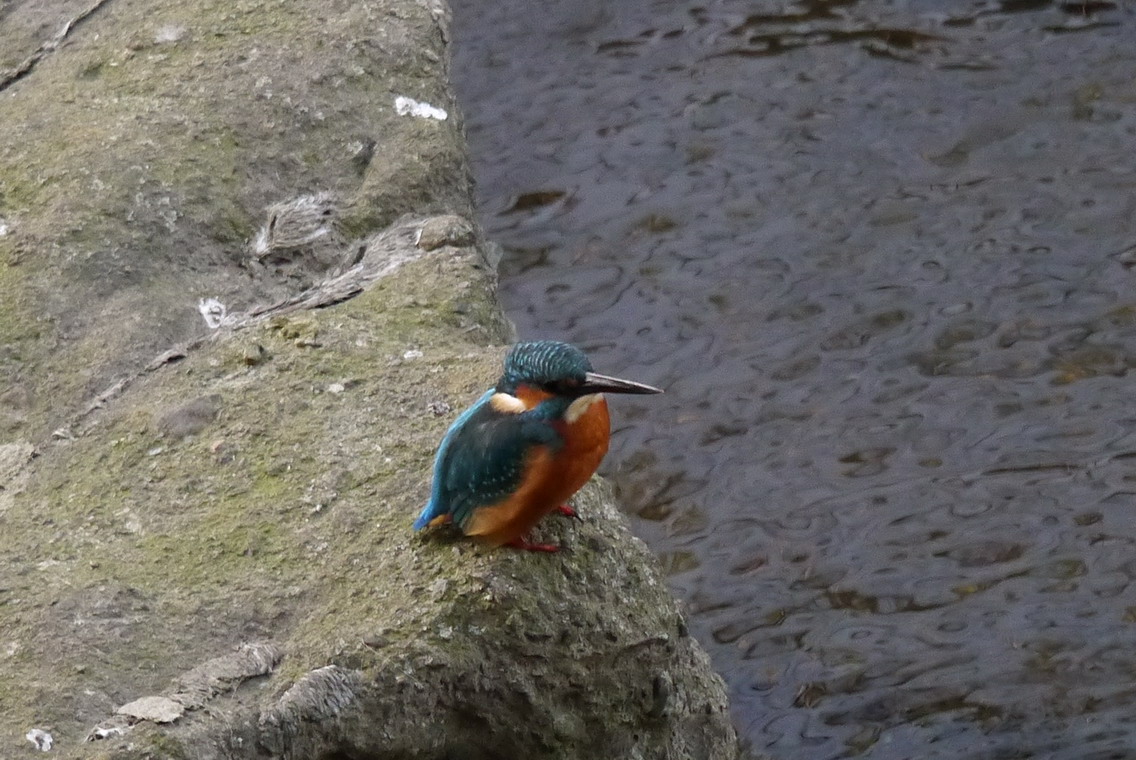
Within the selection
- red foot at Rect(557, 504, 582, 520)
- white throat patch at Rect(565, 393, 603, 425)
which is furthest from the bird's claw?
white throat patch at Rect(565, 393, 603, 425)

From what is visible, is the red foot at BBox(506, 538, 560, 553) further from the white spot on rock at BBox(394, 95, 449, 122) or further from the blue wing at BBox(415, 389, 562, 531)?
the white spot on rock at BBox(394, 95, 449, 122)

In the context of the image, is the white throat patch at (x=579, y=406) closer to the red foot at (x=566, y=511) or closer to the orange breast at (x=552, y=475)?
the orange breast at (x=552, y=475)

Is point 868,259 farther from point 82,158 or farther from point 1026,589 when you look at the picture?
point 82,158

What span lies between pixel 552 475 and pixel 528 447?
0.06 meters

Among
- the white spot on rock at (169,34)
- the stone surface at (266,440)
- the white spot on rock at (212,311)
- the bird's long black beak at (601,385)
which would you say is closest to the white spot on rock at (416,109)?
the stone surface at (266,440)

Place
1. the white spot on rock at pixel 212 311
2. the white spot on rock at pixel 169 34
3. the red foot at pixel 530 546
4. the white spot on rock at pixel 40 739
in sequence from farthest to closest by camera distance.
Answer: the white spot on rock at pixel 169 34 < the white spot on rock at pixel 212 311 < the red foot at pixel 530 546 < the white spot on rock at pixel 40 739

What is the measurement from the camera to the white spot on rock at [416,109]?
420cm

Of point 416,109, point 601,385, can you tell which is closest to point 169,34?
point 416,109

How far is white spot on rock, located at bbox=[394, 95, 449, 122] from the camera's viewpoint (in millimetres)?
4203

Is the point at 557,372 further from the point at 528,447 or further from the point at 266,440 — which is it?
the point at 266,440

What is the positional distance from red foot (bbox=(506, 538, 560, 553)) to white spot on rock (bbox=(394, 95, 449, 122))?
5.95ft

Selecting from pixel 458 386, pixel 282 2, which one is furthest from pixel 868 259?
pixel 458 386

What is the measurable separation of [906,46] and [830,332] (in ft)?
5.99

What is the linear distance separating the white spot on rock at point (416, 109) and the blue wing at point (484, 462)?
1.76 m
